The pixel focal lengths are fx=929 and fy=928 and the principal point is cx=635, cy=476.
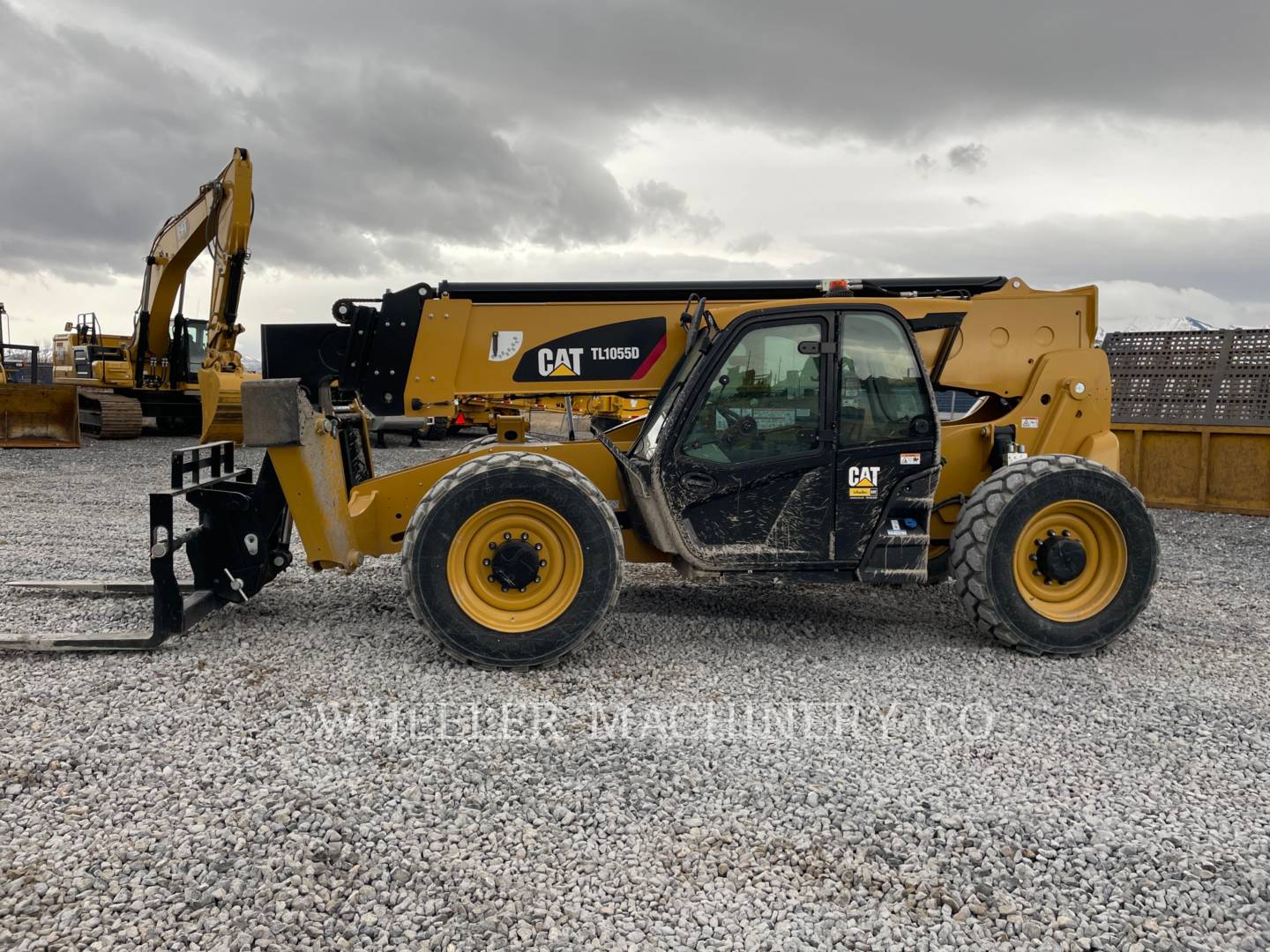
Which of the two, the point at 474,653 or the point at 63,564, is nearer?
the point at 474,653

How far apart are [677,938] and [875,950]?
578 millimetres

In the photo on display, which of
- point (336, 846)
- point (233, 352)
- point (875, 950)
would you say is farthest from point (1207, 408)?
point (233, 352)

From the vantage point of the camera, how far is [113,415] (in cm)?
1756

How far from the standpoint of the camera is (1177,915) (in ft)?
9.45

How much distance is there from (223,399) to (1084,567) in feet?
44.2

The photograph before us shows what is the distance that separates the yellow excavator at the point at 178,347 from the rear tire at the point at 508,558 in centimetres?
777

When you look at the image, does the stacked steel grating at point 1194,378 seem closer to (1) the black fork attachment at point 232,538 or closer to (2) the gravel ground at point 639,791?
(2) the gravel ground at point 639,791

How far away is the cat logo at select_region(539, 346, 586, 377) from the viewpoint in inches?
223

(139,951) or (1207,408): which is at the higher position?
(1207,408)

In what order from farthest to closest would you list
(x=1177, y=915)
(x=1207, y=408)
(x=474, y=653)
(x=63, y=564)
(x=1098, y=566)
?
1. (x=1207, y=408)
2. (x=63, y=564)
3. (x=1098, y=566)
4. (x=474, y=653)
5. (x=1177, y=915)

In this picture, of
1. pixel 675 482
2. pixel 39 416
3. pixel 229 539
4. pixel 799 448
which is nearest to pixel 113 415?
pixel 39 416

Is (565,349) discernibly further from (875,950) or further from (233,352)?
(233,352)

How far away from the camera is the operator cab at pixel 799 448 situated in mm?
5090

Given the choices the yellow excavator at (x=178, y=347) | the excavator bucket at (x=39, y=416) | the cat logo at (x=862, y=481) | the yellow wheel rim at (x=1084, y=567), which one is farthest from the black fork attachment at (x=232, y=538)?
the excavator bucket at (x=39, y=416)
